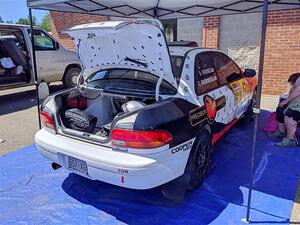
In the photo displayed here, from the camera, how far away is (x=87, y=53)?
136 inches

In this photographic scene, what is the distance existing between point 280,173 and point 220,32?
553 centimetres

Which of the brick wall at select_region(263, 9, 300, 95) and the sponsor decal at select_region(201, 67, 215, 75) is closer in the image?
the sponsor decal at select_region(201, 67, 215, 75)

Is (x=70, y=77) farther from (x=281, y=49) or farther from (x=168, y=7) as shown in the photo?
(x=281, y=49)

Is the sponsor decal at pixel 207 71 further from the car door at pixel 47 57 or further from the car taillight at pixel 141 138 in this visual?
the car door at pixel 47 57

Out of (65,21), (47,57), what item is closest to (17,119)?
(47,57)

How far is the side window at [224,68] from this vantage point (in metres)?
3.96

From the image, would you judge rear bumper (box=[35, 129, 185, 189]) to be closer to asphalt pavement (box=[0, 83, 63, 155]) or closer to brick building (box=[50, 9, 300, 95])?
asphalt pavement (box=[0, 83, 63, 155])

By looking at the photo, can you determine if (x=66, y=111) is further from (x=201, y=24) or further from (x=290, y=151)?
(x=201, y=24)

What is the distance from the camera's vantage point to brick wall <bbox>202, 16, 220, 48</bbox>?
26.9ft

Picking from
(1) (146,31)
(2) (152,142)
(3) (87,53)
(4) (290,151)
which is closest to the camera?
(2) (152,142)

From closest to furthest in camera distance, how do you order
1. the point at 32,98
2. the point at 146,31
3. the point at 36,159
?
the point at 146,31, the point at 36,159, the point at 32,98

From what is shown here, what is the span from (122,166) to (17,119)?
4524mm

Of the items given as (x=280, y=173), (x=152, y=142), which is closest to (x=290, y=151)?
(x=280, y=173)

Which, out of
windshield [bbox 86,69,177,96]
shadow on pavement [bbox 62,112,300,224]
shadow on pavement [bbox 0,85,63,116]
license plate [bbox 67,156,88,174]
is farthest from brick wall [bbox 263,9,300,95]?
license plate [bbox 67,156,88,174]
